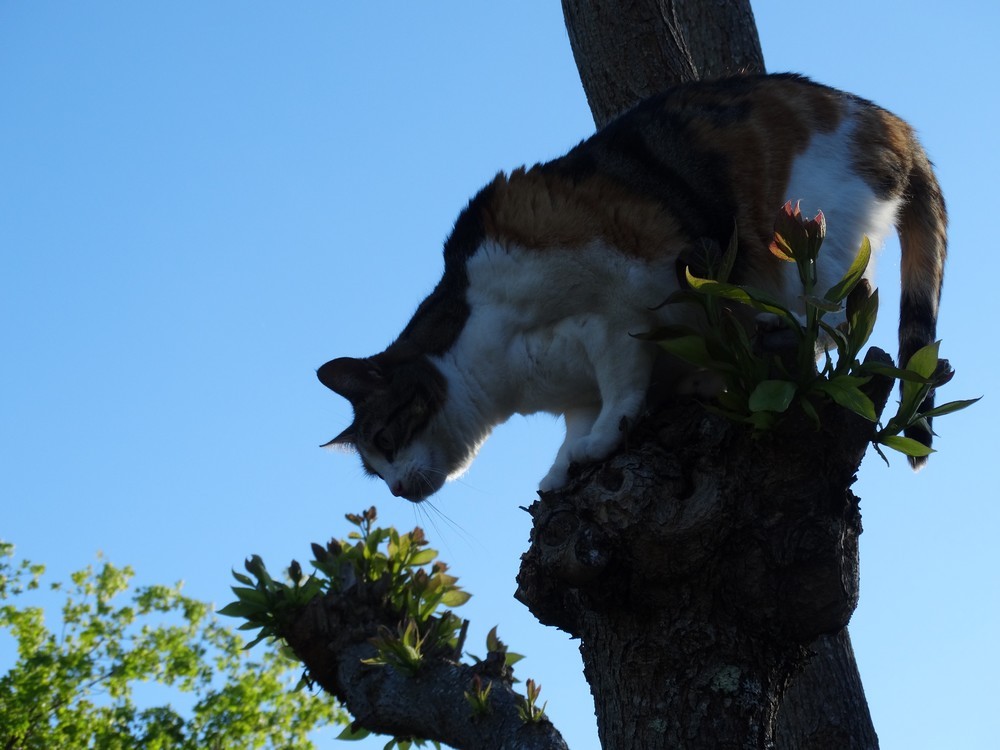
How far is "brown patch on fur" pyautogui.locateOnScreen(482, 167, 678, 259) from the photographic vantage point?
11.1 ft

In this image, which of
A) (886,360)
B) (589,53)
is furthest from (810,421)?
(589,53)

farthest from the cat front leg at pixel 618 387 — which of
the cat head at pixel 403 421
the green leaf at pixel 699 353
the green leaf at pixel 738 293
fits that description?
the cat head at pixel 403 421

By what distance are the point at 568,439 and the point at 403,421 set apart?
67cm

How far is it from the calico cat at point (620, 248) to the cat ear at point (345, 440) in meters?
0.27

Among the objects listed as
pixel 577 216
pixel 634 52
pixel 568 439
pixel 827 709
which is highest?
pixel 634 52

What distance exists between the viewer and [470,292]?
12.2 ft

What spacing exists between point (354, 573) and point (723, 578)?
1.71 metres

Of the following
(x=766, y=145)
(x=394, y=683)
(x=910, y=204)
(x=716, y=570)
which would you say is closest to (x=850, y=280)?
(x=716, y=570)

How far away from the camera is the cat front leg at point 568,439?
3.22m

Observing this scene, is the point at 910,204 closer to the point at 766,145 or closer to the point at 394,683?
the point at 766,145

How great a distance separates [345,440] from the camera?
14.4 ft

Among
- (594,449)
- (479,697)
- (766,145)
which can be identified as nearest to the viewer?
(594,449)

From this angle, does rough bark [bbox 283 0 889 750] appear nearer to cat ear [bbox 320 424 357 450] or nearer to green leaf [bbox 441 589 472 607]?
green leaf [bbox 441 589 472 607]

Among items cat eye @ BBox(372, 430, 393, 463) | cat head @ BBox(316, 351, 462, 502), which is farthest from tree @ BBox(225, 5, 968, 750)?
cat eye @ BBox(372, 430, 393, 463)
